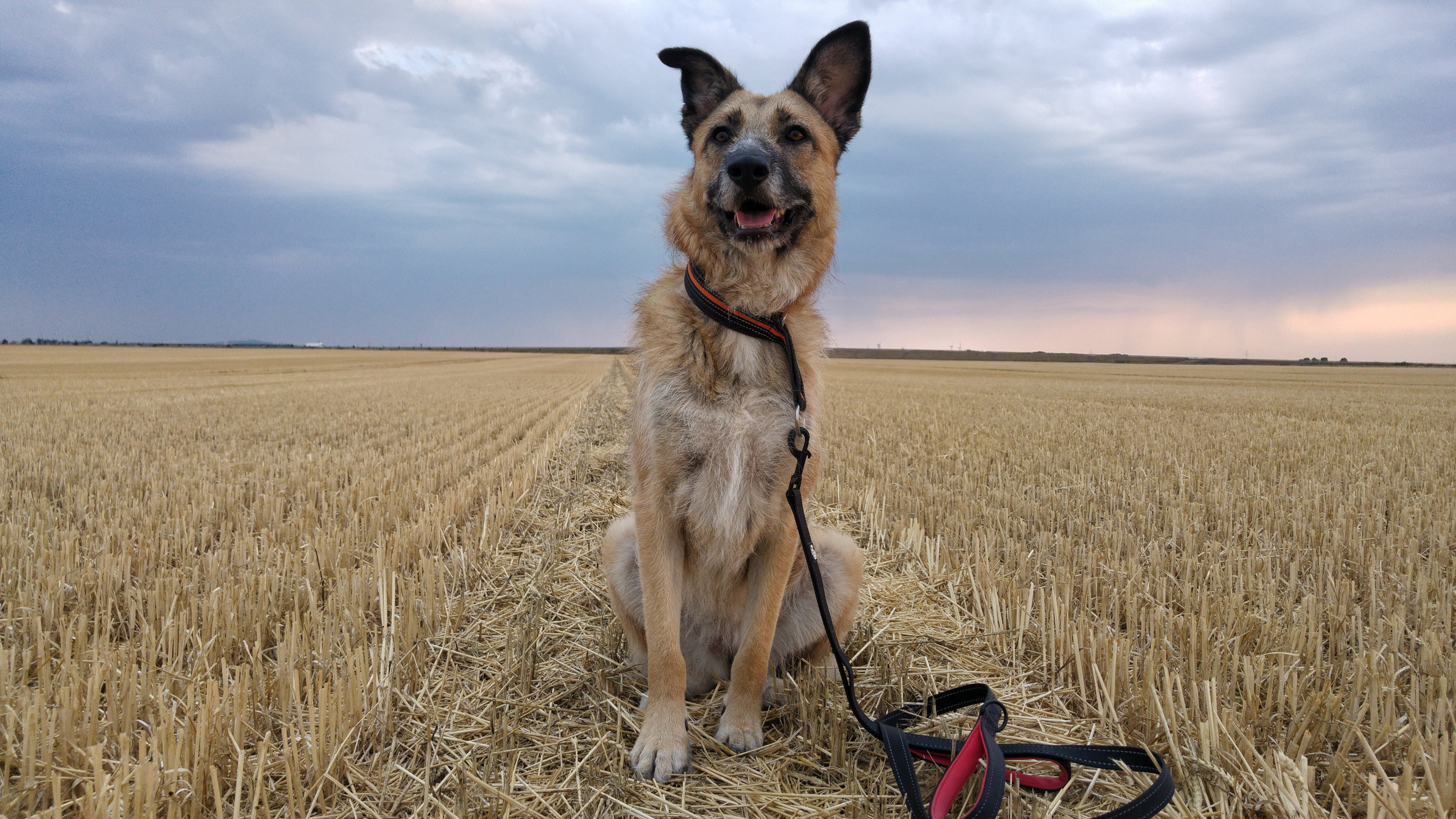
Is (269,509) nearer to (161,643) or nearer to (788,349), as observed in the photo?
(161,643)

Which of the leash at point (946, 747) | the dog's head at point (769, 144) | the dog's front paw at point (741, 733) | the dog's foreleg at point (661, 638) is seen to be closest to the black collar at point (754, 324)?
the leash at point (946, 747)

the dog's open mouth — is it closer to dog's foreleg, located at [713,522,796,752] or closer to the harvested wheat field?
the harvested wheat field

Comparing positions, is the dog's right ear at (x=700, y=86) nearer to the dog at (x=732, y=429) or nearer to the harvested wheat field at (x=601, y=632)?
the dog at (x=732, y=429)

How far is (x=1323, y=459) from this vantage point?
8250mm

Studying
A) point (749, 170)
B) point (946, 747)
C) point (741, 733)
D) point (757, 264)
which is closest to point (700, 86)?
point (749, 170)

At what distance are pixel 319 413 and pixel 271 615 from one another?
1087 centimetres

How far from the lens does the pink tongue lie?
2908 millimetres

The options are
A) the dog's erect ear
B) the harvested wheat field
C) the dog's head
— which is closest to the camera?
the harvested wheat field

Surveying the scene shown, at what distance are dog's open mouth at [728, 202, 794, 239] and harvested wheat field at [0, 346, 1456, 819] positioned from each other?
1.01m

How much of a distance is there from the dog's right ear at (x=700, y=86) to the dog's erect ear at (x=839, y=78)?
35 centimetres

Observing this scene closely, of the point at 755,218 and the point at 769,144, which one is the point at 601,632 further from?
the point at 769,144

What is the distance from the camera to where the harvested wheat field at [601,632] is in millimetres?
2312

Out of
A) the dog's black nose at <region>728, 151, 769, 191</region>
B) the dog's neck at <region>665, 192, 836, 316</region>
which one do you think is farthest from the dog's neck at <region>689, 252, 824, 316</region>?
the dog's black nose at <region>728, 151, 769, 191</region>

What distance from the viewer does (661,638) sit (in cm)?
268
